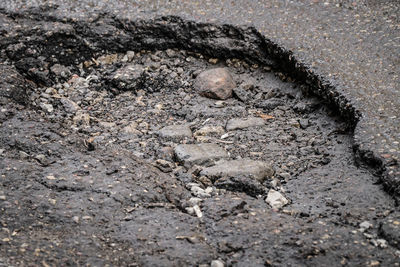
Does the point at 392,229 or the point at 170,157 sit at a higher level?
the point at 392,229

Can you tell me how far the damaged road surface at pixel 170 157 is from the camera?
193cm

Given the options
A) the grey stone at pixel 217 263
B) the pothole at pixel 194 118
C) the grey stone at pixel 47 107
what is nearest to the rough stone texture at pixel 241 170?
the pothole at pixel 194 118

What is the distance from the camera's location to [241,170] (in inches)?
94.0

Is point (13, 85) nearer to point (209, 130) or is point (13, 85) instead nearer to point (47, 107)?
point (47, 107)

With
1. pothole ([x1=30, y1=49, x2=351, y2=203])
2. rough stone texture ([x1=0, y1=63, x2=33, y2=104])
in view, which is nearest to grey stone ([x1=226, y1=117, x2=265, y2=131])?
pothole ([x1=30, y1=49, x2=351, y2=203])

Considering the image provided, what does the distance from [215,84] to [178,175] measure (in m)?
0.85

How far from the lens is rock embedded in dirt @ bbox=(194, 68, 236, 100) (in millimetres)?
3057

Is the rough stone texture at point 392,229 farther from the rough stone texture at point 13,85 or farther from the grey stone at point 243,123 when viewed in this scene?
the rough stone texture at point 13,85

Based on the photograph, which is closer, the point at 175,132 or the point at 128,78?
the point at 175,132

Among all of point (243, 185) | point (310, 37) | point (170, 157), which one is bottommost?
point (170, 157)

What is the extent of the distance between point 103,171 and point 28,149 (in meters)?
0.44

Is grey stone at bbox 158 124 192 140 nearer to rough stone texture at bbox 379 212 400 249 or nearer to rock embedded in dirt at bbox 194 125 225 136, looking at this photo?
rock embedded in dirt at bbox 194 125 225 136

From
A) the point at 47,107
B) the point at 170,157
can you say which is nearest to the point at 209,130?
the point at 170,157

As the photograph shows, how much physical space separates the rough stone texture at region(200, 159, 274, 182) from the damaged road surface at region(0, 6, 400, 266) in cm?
1
